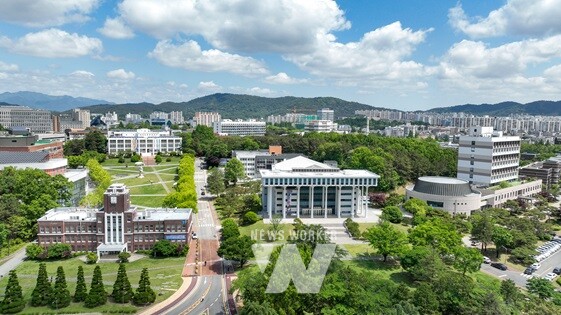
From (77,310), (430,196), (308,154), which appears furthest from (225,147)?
(77,310)

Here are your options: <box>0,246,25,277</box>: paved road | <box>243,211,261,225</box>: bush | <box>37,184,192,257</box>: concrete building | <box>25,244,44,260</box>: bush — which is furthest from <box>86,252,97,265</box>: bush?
<box>243,211,261,225</box>: bush

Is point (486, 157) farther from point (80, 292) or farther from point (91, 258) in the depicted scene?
point (80, 292)

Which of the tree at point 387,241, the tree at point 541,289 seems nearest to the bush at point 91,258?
the tree at point 387,241

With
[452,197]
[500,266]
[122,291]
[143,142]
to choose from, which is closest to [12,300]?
[122,291]

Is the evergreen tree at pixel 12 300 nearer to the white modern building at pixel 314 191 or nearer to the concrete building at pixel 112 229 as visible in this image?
the concrete building at pixel 112 229

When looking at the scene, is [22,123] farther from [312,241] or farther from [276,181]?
[312,241]
